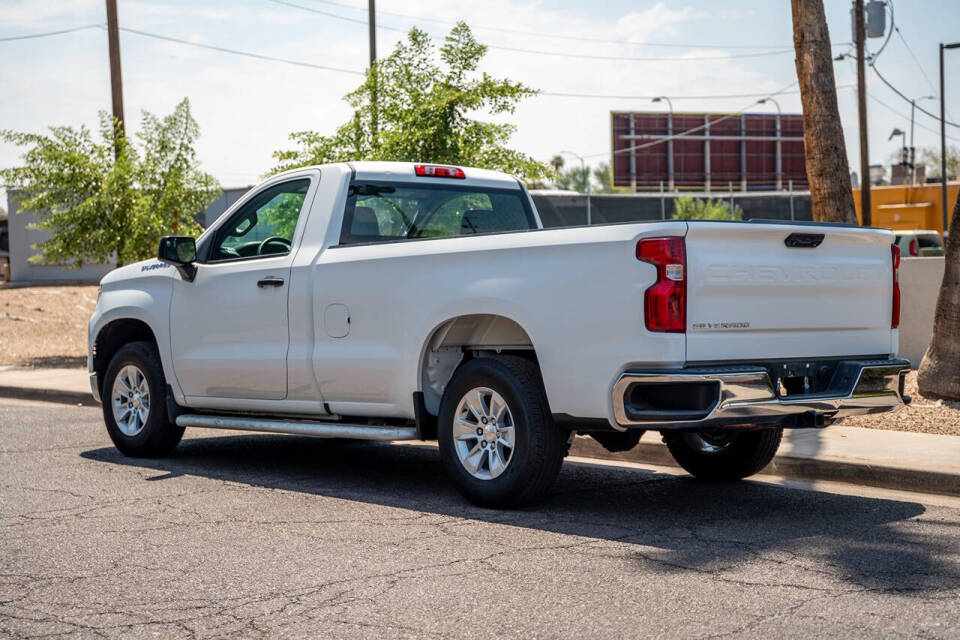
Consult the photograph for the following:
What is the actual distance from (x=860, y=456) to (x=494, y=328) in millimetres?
2851

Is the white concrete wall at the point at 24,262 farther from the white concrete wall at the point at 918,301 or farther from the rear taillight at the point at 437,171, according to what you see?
the rear taillight at the point at 437,171

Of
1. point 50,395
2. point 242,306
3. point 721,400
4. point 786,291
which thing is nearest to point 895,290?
point 786,291

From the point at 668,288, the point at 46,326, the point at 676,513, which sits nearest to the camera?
the point at 668,288

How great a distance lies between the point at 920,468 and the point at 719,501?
4.67 feet

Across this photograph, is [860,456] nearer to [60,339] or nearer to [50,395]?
[50,395]

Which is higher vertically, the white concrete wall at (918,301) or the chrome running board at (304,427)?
the white concrete wall at (918,301)

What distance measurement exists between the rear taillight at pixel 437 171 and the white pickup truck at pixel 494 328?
2cm

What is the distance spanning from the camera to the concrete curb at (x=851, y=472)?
7.57m

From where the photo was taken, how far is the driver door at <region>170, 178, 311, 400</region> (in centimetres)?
820

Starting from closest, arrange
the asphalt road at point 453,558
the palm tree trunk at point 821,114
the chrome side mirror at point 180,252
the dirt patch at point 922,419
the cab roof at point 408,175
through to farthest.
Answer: the asphalt road at point 453,558 < the cab roof at point 408,175 < the chrome side mirror at point 180,252 < the dirt patch at point 922,419 < the palm tree trunk at point 821,114

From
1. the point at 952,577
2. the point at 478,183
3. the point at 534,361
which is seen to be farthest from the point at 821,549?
the point at 478,183

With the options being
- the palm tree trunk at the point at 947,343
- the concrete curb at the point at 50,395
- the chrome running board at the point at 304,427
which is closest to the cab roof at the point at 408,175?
the chrome running board at the point at 304,427

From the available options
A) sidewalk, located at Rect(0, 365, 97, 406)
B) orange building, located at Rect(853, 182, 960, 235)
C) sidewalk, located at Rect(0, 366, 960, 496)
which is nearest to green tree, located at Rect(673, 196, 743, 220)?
orange building, located at Rect(853, 182, 960, 235)

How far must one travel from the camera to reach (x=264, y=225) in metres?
8.68
